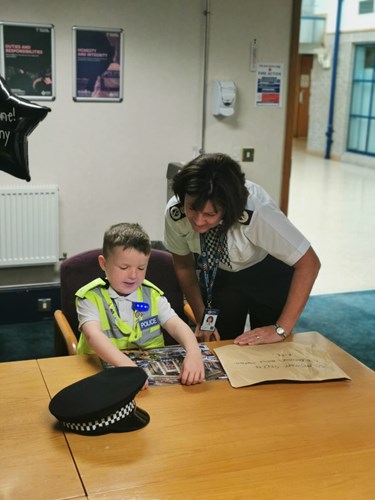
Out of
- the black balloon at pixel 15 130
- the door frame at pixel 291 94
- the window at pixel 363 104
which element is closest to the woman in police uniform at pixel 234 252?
the black balloon at pixel 15 130

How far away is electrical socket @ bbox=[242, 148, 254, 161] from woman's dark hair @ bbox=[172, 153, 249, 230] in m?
2.37

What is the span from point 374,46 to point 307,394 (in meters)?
11.4

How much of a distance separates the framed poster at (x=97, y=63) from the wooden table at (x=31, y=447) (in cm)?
245

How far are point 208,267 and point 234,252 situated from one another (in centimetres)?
13

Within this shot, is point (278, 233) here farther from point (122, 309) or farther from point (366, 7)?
point (366, 7)

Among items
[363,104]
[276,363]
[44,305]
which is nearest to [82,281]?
[276,363]

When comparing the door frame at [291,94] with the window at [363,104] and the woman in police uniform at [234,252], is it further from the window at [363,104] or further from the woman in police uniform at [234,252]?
the window at [363,104]

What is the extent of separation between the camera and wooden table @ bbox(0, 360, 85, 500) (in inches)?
54.7

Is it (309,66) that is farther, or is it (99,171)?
(309,66)

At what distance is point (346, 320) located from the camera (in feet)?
14.9

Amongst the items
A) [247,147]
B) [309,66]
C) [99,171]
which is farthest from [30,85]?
[309,66]

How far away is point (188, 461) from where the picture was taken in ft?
4.95

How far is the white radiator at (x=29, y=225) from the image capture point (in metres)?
4.00

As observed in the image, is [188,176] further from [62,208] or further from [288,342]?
[62,208]
